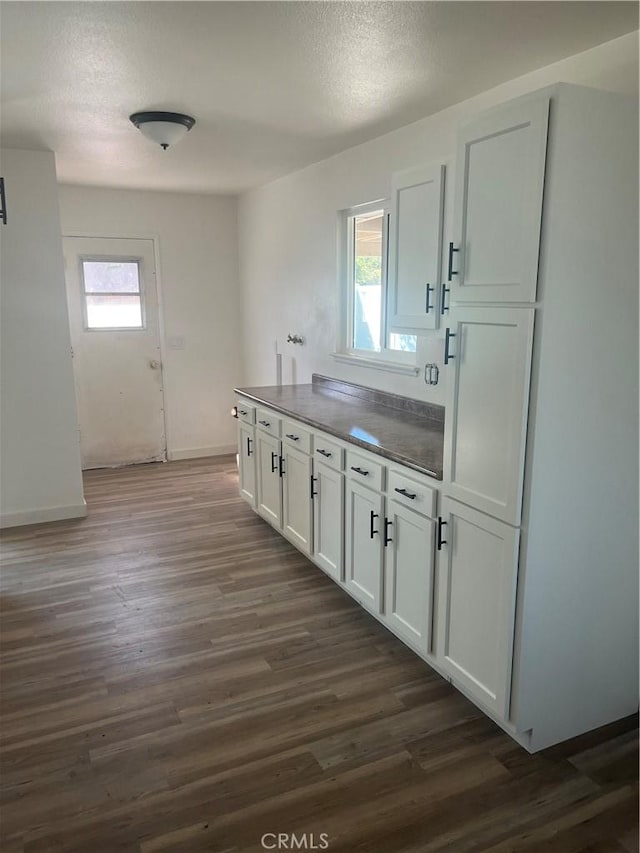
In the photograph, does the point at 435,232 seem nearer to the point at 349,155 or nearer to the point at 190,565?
the point at 349,155

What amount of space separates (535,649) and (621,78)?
2.03 meters

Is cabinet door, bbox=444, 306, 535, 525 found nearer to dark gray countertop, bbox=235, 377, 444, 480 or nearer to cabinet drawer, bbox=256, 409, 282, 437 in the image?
dark gray countertop, bbox=235, 377, 444, 480

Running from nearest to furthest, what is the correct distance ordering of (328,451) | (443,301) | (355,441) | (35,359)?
(443,301) → (355,441) → (328,451) → (35,359)

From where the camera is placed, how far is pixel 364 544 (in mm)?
2914

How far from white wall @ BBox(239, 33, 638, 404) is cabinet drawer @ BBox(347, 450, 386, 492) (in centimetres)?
63

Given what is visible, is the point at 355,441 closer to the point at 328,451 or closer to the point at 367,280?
the point at 328,451

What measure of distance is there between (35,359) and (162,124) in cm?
192

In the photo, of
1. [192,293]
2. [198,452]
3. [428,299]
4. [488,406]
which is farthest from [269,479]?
[192,293]

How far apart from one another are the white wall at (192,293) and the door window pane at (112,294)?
9.5 inches

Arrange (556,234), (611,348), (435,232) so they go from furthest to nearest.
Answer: (435,232), (611,348), (556,234)

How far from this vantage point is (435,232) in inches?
111

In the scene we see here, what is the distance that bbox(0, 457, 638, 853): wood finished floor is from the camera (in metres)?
1.86

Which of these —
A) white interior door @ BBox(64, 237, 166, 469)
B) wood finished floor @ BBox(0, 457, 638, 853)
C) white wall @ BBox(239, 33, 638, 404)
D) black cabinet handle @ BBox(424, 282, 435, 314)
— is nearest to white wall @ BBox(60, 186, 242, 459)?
white interior door @ BBox(64, 237, 166, 469)

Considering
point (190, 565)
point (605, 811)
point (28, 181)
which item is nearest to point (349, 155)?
point (28, 181)
